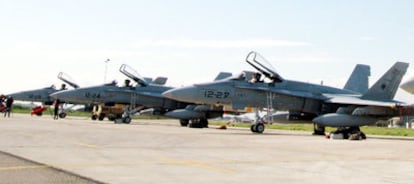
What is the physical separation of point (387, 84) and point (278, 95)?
5136 millimetres

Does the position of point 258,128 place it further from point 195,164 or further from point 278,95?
point 195,164

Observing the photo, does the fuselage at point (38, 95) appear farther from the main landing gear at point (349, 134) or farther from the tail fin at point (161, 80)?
the main landing gear at point (349, 134)

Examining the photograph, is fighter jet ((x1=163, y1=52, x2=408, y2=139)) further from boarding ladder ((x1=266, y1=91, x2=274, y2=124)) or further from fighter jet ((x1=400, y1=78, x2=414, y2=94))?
fighter jet ((x1=400, y1=78, x2=414, y2=94))

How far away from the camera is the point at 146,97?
32.5m

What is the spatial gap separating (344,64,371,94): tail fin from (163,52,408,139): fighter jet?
5.29m

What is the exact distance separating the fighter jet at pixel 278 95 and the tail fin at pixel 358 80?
5292 mm

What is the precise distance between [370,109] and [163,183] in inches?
680

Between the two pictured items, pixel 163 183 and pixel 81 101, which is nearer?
pixel 163 183

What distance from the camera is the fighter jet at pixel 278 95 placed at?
2311cm

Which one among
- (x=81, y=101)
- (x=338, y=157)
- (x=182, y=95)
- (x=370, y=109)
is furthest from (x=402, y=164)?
(x=81, y=101)

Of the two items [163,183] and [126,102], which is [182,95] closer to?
[126,102]

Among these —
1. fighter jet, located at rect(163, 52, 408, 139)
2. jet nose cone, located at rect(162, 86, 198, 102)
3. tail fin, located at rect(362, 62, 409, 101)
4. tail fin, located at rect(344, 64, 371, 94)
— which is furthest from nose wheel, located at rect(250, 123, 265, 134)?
tail fin, located at rect(344, 64, 371, 94)

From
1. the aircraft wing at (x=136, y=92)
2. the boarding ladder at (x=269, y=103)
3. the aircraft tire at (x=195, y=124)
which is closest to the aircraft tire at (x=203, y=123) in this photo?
the aircraft tire at (x=195, y=124)

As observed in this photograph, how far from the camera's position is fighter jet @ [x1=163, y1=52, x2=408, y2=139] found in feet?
75.8
